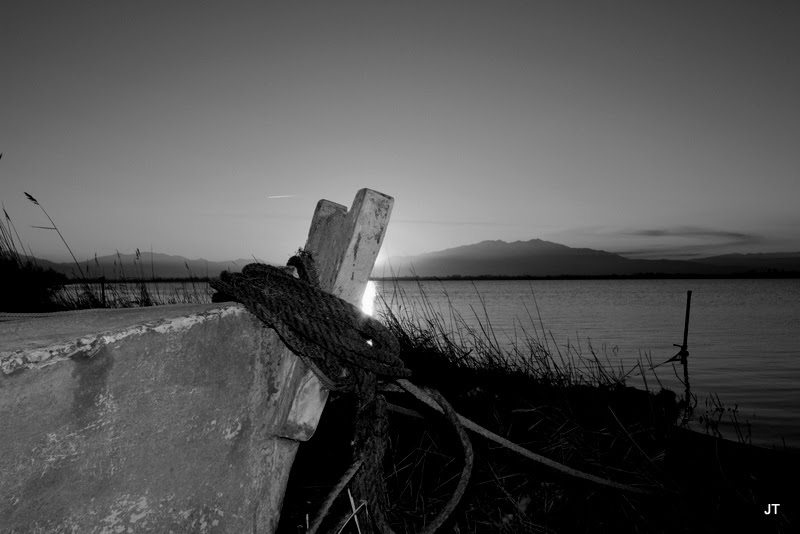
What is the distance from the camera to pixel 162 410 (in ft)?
4.34

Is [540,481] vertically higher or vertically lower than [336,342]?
lower

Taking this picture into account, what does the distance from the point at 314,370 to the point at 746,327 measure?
23813 millimetres

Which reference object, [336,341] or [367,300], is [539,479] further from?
[336,341]

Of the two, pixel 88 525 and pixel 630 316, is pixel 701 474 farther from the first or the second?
pixel 630 316

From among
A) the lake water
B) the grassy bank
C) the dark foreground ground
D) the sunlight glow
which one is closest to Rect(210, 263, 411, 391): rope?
the sunlight glow

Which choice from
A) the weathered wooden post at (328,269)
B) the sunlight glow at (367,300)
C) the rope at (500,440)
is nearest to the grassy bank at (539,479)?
the rope at (500,440)

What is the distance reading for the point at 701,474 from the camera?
4.27 meters

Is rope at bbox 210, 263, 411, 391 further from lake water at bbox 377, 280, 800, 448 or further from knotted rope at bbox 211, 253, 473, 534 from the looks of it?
lake water at bbox 377, 280, 800, 448

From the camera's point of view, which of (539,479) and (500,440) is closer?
(500,440)

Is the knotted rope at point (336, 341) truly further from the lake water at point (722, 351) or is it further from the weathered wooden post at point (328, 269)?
the lake water at point (722, 351)

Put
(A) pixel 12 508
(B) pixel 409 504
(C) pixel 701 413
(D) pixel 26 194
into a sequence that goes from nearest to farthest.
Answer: (A) pixel 12 508
(B) pixel 409 504
(D) pixel 26 194
(C) pixel 701 413

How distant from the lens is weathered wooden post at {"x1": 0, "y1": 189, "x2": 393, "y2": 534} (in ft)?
3.62

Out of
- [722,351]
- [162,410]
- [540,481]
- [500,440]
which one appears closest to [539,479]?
[540,481]

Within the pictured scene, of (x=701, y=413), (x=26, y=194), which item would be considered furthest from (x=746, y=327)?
(x=26, y=194)
